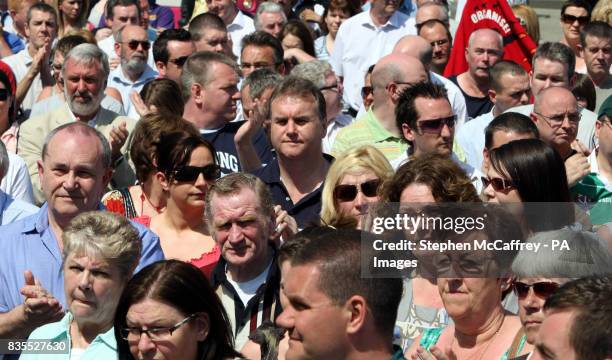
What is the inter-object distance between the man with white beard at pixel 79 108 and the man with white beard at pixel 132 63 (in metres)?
2.02

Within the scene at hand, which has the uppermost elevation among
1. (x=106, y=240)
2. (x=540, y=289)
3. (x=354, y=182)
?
(x=540, y=289)

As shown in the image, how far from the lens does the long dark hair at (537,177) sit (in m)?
5.70

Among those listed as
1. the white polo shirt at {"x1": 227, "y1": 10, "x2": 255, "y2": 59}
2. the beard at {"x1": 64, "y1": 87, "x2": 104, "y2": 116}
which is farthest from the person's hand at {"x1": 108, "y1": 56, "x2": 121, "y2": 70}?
the beard at {"x1": 64, "y1": 87, "x2": 104, "y2": 116}

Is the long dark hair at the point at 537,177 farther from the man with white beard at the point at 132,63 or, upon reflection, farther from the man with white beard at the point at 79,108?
the man with white beard at the point at 132,63

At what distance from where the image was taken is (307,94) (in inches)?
284

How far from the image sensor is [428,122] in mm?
7324

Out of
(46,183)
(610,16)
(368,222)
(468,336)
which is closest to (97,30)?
(610,16)

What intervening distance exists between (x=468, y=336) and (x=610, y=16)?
24.5 ft

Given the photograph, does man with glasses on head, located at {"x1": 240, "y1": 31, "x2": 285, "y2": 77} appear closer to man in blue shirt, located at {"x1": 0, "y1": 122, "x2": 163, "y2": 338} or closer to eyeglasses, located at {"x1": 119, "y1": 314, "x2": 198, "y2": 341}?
man in blue shirt, located at {"x1": 0, "y1": 122, "x2": 163, "y2": 338}

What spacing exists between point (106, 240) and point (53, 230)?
94 cm

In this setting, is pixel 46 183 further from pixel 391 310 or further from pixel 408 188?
pixel 391 310

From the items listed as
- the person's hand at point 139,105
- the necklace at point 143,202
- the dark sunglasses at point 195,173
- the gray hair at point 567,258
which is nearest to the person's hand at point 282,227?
the dark sunglasses at point 195,173

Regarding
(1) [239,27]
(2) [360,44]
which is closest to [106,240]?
(2) [360,44]

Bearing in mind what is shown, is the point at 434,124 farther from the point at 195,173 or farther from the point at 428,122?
the point at 195,173
